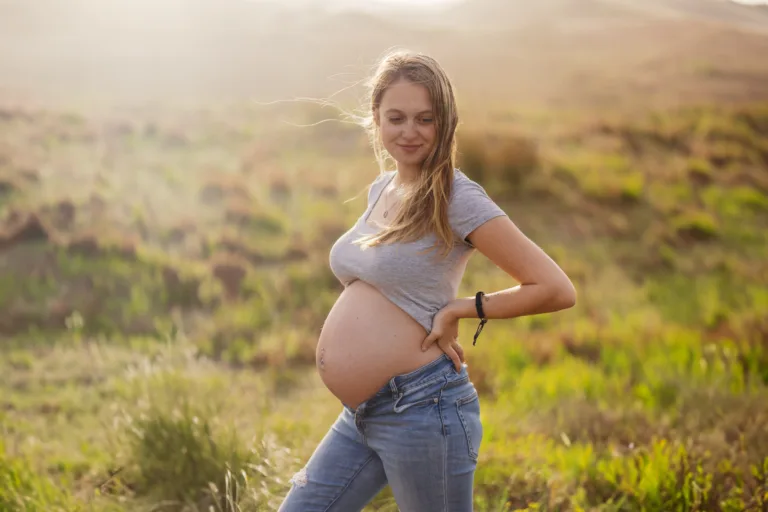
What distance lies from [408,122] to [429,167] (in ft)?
0.49

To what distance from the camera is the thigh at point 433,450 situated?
2088mm

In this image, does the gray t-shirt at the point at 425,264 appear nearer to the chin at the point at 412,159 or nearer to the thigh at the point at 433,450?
the chin at the point at 412,159

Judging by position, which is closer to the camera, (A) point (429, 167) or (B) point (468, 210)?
(B) point (468, 210)

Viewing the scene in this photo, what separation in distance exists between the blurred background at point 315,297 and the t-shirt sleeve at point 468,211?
0.68 metres

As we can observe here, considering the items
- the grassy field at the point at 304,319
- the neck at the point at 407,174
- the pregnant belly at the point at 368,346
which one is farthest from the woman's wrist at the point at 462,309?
the grassy field at the point at 304,319

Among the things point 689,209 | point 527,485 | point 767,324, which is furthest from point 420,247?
point 689,209

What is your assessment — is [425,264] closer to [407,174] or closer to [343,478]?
[407,174]

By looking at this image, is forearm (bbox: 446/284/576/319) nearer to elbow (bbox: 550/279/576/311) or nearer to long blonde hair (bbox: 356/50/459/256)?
elbow (bbox: 550/279/576/311)

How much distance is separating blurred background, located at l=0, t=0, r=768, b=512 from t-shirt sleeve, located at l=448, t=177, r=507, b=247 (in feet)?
2.24

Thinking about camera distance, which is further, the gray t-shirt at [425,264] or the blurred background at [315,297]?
the blurred background at [315,297]

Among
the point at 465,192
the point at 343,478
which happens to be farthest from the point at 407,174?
the point at 343,478

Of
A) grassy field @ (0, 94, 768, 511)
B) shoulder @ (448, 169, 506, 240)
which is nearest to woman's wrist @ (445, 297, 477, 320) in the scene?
shoulder @ (448, 169, 506, 240)

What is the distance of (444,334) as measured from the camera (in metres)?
2.16

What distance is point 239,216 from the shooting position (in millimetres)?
11820
